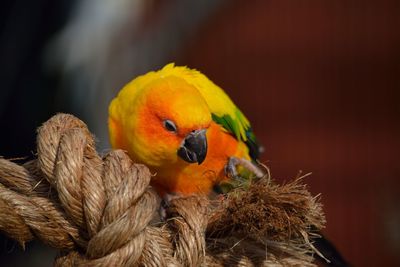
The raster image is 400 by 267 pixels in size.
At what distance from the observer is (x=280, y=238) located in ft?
3.00

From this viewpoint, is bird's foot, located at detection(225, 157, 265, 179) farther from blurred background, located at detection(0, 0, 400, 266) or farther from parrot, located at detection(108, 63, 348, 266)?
blurred background, located at detection(0, 0, 400, 266)

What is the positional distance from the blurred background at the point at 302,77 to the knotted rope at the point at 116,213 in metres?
3.15

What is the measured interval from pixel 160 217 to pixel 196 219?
201mm

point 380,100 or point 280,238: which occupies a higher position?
point 280,238

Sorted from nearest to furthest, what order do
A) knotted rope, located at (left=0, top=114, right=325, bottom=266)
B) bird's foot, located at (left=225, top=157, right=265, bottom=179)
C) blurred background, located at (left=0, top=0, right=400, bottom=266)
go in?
knotted rope, located at (left=0, top=114, right=325, bottom=266), bird's foot, located at (left=225, top=157, right=265, bottom=179), blurred background, located at (left=0, top=0, right=400, bottom=266)

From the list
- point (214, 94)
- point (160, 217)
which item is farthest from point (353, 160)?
point (160, 217)

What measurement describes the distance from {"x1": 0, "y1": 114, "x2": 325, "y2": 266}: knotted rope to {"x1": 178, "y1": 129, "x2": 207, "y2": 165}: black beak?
0.87 m

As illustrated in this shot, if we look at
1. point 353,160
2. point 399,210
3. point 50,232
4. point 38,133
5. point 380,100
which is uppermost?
point 38,133

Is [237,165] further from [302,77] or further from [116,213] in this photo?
[302,77]

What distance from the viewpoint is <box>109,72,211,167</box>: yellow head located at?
1864 millimetres

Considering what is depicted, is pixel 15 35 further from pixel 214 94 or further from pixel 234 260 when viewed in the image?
pixel 234 260

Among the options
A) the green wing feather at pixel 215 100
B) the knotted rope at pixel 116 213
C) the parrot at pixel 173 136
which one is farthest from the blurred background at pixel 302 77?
the knotted rope at pixel 116 213

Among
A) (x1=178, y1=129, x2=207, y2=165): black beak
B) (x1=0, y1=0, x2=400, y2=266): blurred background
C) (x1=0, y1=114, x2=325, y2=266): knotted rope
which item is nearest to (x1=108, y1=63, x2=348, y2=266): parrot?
(x1=178, y1=129, x2=207, y2=165): black beak

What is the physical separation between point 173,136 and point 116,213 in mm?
1084
